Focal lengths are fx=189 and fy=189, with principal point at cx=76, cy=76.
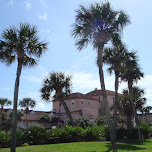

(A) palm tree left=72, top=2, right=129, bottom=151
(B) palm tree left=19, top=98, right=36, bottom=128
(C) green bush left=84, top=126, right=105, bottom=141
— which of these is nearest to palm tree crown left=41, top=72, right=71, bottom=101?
(C) green bush left=84, top=126, right=105, bottom=141

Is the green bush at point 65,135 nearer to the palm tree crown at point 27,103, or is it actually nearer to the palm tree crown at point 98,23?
the palm tree crown at point 98,23

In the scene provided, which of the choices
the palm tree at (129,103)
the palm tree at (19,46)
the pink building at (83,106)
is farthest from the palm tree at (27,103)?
the palm tree at (19,46)

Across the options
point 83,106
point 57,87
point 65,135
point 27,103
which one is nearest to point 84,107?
point 83,106

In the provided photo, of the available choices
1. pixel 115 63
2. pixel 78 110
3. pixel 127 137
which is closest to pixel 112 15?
pixel 115 63

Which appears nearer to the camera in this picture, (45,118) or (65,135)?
(65,135)

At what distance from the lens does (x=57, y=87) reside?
1042 inches

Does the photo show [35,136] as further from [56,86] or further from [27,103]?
[27,103]

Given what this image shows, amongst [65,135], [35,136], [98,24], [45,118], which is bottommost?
[65,135]

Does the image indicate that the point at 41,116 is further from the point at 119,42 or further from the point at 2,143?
the point at 119,42

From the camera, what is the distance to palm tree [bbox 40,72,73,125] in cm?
2638

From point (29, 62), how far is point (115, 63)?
8.52 m

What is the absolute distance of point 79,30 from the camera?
48.4ft

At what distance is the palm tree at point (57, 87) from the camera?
26375mm

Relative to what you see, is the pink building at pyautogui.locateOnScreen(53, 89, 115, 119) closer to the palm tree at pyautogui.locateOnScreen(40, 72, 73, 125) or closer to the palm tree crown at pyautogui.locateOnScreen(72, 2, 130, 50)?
the palm tree at pyautogui.locateOnScreen(40, 72, 73, 125)
